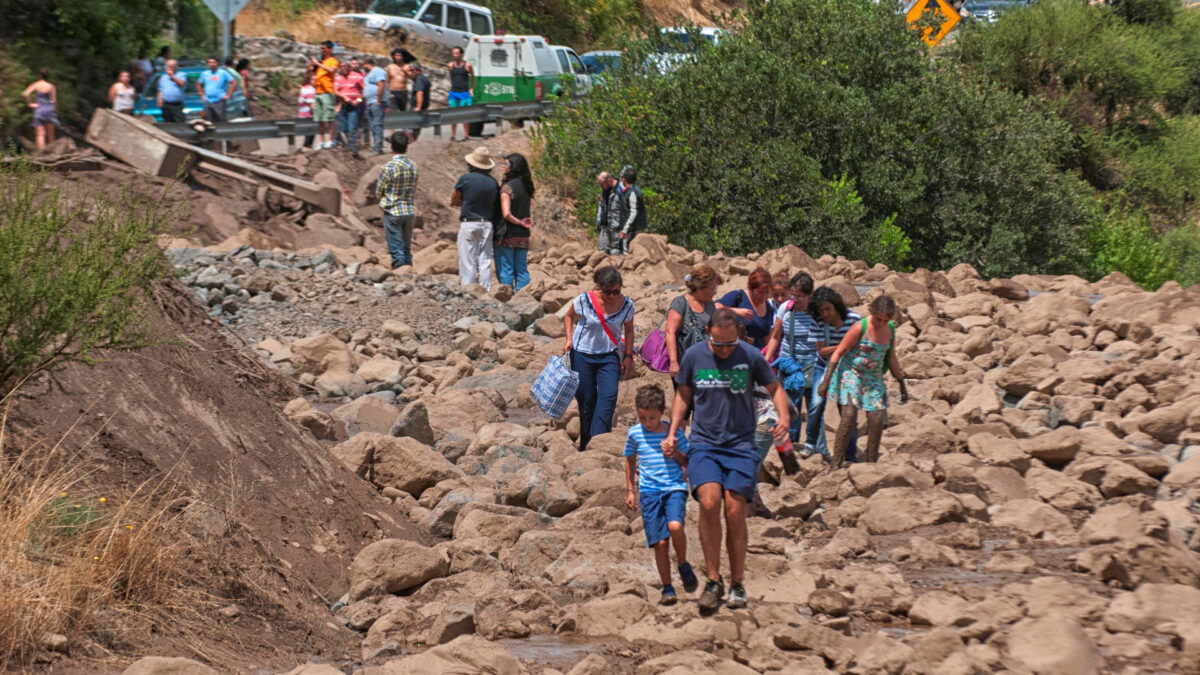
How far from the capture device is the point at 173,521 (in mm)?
7121

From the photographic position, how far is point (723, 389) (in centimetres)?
731

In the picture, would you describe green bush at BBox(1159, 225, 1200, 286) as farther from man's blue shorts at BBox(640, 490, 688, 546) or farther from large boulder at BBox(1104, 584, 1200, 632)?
man's blue shorts at BBox(640, 490, 688, 546)

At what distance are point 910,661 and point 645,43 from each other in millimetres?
23602

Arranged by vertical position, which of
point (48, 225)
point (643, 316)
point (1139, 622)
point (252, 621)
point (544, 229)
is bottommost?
point (544, 229)

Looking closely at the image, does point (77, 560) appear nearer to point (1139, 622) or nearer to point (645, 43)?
point (1139, 622)

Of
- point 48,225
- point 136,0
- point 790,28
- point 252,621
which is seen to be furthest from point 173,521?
point 790,28

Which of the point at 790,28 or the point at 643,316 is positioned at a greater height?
the point at 790,28

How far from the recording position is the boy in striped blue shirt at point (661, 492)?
7371mm

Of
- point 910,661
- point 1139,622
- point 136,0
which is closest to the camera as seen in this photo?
point 910,661

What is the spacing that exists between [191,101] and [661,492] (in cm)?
1809

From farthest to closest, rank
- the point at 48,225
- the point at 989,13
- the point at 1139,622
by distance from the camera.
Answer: the point at 989,13
the point at 48,225
the point at 1139,622

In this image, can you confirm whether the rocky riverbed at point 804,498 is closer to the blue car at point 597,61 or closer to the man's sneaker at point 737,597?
the man's sneaker at point 737,597

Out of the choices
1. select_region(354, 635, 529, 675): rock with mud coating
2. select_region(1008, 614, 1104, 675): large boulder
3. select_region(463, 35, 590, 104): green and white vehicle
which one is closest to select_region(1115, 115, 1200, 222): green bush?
select_region(463, 35, 590, 104): green and white vehicle

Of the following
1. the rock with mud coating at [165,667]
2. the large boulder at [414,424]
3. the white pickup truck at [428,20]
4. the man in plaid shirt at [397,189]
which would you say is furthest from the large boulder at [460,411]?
the white pickup truck at [428,20]
